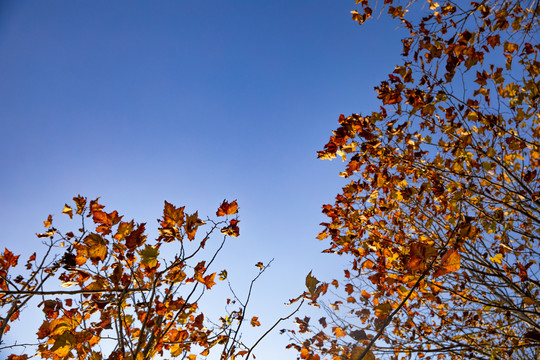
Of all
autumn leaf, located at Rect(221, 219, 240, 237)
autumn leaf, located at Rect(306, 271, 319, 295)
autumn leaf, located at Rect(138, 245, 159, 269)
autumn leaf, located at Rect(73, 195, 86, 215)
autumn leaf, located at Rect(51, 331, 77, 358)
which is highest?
autumn leaf, located at Rect(73, 195, 86, 215)

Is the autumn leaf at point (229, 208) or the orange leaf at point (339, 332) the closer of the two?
the autumn leaf at point (229, 208)

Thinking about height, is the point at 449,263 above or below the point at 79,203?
below

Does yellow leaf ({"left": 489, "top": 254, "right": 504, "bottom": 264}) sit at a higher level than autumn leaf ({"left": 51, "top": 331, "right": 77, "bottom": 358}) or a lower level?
higher

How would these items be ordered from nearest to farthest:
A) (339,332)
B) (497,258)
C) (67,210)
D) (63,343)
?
1. (63,343)
2. (67,210)
3. (497,258)
4. (339,332)

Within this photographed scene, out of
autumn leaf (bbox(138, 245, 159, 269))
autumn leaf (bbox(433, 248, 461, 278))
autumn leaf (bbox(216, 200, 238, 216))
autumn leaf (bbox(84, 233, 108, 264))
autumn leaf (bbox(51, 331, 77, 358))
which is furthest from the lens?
autumn leaf (bbox(216, 200, 238, 216))

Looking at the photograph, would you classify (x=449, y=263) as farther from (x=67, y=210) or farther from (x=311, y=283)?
(x=67, y=210)

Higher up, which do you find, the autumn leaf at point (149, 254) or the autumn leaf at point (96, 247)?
the autumn leaf at point (96, 247)

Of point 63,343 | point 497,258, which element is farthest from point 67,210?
point 497,258

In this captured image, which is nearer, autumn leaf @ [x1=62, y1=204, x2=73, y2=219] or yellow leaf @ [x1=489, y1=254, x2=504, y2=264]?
autumn leaf @ [x1=62, y1=204, x2=73, y2=219]

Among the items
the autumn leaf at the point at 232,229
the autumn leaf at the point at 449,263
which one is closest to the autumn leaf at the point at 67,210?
the autumn leaf at the point at 232,229

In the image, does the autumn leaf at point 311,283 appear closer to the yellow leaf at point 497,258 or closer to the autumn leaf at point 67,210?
the autumn leaf at point 67,210

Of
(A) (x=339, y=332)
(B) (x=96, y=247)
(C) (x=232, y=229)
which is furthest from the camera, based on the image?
(A) (x=339, y=332)

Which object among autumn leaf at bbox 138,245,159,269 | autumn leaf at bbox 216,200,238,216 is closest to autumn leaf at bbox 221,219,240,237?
autumn leaf at bbox 216,200,238,216

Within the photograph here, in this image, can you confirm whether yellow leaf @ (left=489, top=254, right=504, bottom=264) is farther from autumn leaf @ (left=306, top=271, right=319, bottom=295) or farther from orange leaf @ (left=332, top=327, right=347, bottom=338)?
autumn leaf @ (left=306, top=271, right=319, bottom=295)
